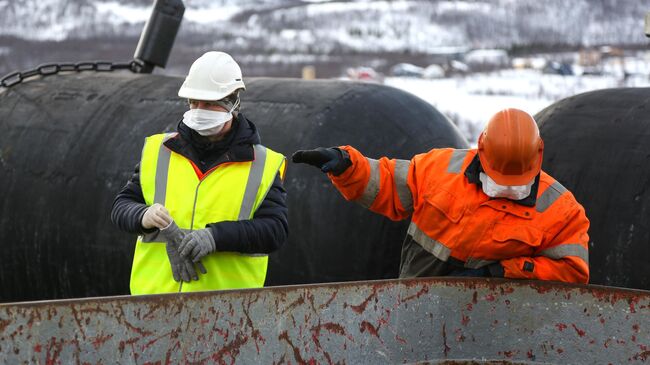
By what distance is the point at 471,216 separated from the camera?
4.73 metres

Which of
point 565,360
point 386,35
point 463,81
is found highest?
point 565,360

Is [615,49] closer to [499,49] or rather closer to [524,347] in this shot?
[499,49]

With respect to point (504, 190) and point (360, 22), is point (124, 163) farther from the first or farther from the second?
point (360, 22)

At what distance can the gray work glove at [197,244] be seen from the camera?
4.40 m

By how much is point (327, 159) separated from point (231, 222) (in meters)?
0.48

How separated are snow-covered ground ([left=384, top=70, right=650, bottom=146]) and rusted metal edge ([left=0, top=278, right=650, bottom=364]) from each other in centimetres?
2643

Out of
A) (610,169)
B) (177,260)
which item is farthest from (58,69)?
(177,260)

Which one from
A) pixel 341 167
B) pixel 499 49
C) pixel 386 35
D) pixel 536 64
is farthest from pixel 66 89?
pixel 386 35

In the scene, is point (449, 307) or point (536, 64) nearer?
point (449, 307)

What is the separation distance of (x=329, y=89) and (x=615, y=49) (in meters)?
75.6

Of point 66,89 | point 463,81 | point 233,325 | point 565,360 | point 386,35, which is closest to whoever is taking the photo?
point 233,325

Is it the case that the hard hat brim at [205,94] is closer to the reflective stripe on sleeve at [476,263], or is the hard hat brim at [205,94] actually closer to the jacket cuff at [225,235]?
the jacket cuff at [225,235]

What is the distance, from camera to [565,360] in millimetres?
4445

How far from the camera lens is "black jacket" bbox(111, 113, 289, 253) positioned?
450 centimetres
